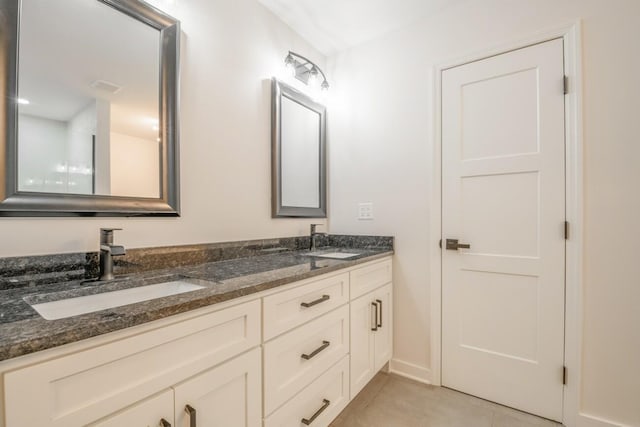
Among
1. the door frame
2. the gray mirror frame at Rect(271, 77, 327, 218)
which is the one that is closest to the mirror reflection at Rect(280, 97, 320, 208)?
the gray mirror frame at Rect(271, 77, 327, 218)

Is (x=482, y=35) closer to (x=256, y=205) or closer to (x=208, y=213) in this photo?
(x=256, y=205)

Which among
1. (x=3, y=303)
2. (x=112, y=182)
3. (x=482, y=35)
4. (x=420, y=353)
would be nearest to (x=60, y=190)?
(x=112, y=182)

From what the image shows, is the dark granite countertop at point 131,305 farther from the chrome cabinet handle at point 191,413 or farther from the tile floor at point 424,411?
the tile floor at point 424,411

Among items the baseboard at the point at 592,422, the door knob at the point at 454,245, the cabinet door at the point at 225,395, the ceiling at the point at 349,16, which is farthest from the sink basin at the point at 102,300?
the baseboard at the point at 592,422

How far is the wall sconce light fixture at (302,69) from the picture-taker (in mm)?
2002

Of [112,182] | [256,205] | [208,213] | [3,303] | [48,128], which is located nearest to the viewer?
[3,303]

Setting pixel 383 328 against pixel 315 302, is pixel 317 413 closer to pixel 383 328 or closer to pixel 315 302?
pixel 315 302

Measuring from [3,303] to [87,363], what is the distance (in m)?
0.39

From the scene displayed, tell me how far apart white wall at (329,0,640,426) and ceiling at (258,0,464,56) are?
8cm

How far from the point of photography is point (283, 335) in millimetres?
1130

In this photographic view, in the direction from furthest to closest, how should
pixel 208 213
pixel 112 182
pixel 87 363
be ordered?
1. pixel 208 213
2. pixel 112 182
3. pixel 87 363

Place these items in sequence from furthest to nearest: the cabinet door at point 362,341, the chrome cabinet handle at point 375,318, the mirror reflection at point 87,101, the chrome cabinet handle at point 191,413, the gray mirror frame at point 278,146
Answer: the gray mirror frame at point 278,146, the chrome cabinet handle at point 375,318, the cabinet door at point 362,341, the mirror reflection at point 87,101, the chrome cabinet handle at point 191,413

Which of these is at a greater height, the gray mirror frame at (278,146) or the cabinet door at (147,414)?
the gray mirror frame at (278,146)

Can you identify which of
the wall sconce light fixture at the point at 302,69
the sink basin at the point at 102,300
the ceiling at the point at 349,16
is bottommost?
the sink basin at the point at 102,300
